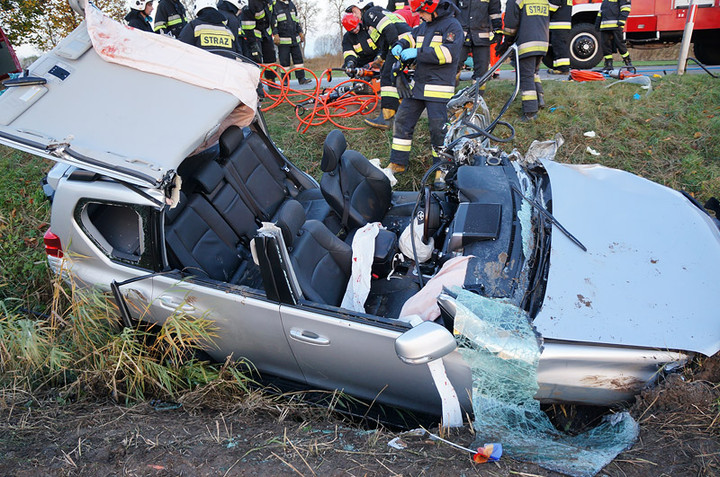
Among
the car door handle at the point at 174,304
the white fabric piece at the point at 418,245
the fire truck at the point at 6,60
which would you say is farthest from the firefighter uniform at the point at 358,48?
the fire truck at the point at 6,60

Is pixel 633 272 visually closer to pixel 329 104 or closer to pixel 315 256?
pixel 315 256

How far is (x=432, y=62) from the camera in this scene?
5.42m

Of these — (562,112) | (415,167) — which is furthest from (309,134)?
(562,112)

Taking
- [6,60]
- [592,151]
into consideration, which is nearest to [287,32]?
[6,60]

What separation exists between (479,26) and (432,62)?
2.71 m

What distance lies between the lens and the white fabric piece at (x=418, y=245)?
3.39 meters

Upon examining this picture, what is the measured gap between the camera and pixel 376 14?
7.25 m

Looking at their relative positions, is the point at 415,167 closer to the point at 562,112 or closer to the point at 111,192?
the point at 562,112

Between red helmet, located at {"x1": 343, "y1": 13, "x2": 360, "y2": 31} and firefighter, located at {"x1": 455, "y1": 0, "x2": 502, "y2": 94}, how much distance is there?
5.07 ft

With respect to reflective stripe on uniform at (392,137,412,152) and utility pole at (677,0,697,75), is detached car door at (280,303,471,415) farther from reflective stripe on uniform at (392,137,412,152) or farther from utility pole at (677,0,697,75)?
utility pole at (677,0,697,75)

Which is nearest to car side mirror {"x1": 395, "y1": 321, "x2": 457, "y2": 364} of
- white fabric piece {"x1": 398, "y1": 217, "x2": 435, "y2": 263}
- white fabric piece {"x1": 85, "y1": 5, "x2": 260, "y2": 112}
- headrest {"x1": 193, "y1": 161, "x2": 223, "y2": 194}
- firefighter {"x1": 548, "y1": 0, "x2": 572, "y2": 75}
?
white fabric piece {"x1": 398, "y1": 217, "x2": 435, "y2": 263}

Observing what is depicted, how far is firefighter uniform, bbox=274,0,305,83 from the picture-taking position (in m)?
9.75

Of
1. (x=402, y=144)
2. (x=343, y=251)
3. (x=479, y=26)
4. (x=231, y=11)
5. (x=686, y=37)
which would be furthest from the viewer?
(x=231, y=11)

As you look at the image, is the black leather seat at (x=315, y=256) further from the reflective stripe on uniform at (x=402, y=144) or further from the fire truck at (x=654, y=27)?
the fire truck at (x=654, y=27)
